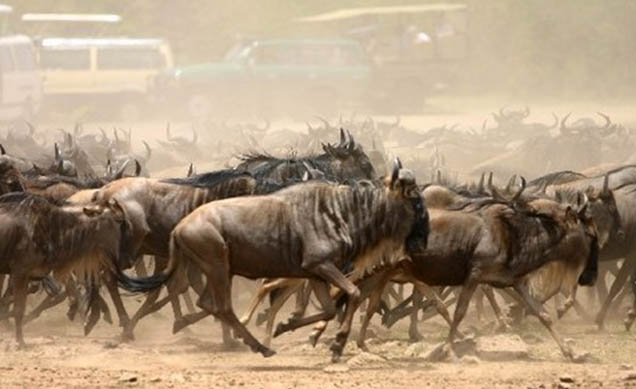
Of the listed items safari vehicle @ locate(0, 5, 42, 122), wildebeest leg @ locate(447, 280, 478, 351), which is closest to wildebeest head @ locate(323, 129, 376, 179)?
wildebeest leg @ locate(447, 280, 478, 351)

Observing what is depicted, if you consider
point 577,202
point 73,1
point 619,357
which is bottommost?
point 73,1

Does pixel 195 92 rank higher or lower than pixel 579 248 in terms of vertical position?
lower

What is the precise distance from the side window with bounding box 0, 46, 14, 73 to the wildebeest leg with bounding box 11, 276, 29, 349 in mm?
27124

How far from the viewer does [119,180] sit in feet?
45.6

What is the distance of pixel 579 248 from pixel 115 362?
141 inches

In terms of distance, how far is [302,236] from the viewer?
12055mm

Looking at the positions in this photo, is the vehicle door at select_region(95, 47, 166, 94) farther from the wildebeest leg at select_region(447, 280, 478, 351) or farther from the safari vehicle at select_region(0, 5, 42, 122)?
the wildebeest leg at select_region(447, 280, 478, 351)

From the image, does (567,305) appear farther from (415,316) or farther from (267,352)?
(267,352)

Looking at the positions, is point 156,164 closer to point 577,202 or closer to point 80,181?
point 80,181

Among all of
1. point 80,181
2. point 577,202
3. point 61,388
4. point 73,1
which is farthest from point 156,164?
point 73,1

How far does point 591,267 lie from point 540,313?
865 mm

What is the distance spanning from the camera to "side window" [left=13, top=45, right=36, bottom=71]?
40.4 meters

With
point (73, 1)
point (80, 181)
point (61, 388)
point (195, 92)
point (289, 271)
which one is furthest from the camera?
point (73, 1)

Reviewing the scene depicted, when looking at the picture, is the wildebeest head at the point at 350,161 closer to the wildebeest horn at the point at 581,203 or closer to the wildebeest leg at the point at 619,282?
the wildebeest horn at the point at 581,203
